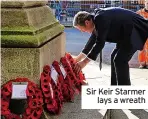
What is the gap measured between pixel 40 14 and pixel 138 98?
4.63 ft

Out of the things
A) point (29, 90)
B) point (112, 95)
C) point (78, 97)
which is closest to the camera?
point (29, 90)

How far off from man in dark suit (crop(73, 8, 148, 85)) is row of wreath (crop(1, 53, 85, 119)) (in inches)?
18.0

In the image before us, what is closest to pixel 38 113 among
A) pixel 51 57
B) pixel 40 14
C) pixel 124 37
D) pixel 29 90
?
pixel 29 90

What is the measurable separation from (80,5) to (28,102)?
12.8 meters

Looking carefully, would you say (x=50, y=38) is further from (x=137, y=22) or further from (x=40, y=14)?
(x=137, y=22)

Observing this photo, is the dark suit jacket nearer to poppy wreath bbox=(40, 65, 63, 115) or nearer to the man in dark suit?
the man in dark suit

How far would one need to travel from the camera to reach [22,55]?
3826mm

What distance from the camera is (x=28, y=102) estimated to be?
374cm

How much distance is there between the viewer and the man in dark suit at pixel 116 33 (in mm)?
4723

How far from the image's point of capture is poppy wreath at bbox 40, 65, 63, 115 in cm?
394
